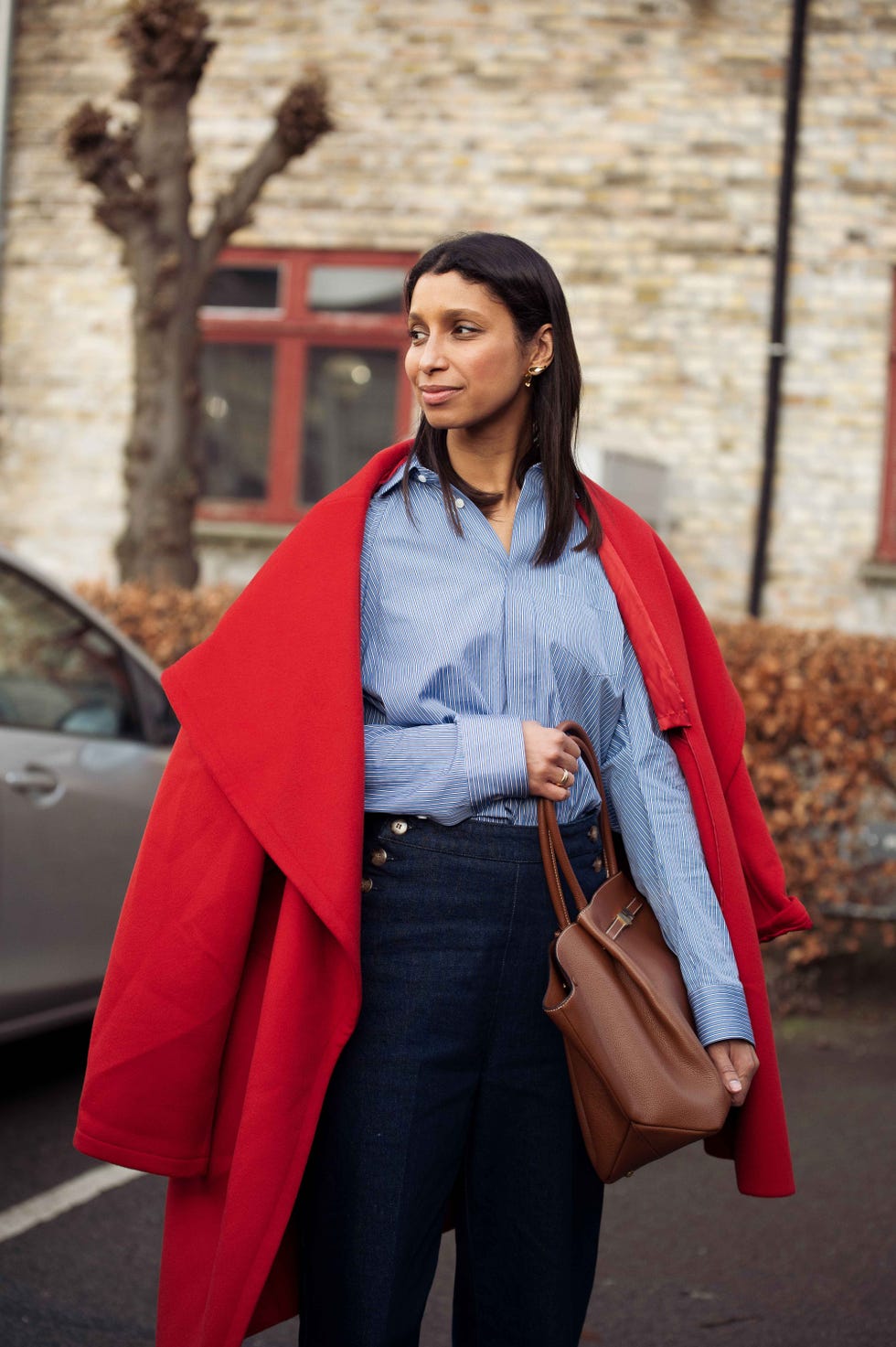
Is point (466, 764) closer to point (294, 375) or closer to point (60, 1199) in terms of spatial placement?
point (60, 1199)

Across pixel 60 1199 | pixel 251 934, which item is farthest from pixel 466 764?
pixel 60 1199

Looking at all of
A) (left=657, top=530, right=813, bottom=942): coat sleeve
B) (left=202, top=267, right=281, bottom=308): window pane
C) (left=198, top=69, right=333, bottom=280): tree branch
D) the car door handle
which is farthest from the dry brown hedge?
(left=202, top=267, right=281, bottom=308): window pane

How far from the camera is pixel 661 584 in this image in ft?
7.79

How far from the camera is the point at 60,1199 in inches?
158

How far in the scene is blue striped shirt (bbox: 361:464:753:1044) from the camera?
2.12 metres

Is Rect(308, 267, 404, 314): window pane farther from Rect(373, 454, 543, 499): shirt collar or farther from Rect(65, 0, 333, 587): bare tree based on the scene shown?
Rect(373, 454, 543, 499): shirt collar

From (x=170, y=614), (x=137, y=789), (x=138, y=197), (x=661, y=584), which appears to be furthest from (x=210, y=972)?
(x=138, y=197)

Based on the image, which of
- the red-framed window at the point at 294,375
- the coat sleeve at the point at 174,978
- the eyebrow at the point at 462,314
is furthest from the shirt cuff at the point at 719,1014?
the red-framed window at the point at 294,375

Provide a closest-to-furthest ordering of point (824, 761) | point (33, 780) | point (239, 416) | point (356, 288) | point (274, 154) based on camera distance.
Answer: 1. point (33, 780)
2. point (824, 761)
3. point (274, 154)
4. point (356, 288)
5. point (239, 416)

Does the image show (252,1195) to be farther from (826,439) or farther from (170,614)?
(826,439)

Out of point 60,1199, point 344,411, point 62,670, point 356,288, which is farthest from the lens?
point 344,411

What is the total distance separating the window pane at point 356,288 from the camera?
10.6 meters

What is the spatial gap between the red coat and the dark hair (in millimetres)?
164

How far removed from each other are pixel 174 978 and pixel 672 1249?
223 centimetres
